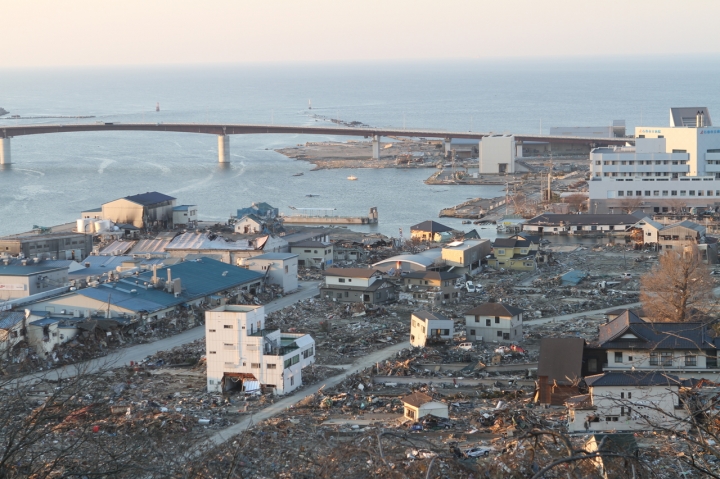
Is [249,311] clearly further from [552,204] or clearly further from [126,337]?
[552,204]

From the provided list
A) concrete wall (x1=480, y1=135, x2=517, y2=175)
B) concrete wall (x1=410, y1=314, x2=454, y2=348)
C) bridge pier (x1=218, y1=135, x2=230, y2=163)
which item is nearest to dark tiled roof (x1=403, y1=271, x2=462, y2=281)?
concrete wall (x1=410, y1=314, x2=454, y2=348)

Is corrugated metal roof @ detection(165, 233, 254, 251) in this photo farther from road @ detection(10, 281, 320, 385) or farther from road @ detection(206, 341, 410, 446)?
road @ detection(206, 341, 410, 446)

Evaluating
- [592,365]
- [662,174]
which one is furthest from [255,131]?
[592,365]

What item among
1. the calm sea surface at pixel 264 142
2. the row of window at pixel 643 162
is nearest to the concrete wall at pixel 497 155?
the calm sea surface at pixel 264 142

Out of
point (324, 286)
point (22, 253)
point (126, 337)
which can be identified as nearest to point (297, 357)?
point (126, 337)

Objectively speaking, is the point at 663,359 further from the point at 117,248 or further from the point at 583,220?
the point at 583,220

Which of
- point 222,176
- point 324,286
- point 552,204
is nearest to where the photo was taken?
point 324,286
